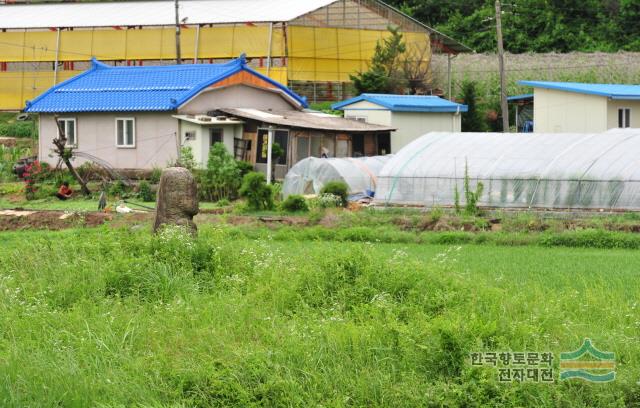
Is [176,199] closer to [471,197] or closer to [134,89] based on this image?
[471,197]

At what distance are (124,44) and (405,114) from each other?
1644 centimetres

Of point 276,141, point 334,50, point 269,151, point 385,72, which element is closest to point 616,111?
point 276,141

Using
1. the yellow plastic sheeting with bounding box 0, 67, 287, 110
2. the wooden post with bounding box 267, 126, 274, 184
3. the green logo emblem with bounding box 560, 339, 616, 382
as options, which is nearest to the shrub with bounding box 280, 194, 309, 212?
the wooden post with bounding box 267, 126, 274, 184

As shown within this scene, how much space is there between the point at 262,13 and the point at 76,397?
38.6m

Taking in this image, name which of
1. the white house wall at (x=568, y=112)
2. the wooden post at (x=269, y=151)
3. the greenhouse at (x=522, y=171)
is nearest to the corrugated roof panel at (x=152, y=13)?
the wooden post at (x=269, y=151)

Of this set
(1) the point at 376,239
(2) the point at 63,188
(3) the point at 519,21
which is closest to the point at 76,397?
(1) the point at 376,239

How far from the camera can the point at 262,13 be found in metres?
48.2

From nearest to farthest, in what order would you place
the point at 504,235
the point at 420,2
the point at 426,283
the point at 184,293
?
the point at 426,283
the point at 184,293
the point at 504,235
the point at 420,2

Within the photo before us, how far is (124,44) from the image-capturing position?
50000mm

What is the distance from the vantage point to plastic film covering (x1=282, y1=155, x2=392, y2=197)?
103ft

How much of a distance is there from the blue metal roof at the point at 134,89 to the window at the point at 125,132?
68cm

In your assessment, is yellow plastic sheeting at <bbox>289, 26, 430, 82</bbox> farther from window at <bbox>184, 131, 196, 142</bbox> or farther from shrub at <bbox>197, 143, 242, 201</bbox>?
shrub at <bbox>197, 143, 242, 201</bbox>

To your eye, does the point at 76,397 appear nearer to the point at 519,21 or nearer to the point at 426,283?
the point at 426,283

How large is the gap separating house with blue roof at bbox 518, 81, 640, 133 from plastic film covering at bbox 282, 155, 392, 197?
8.23 meters
